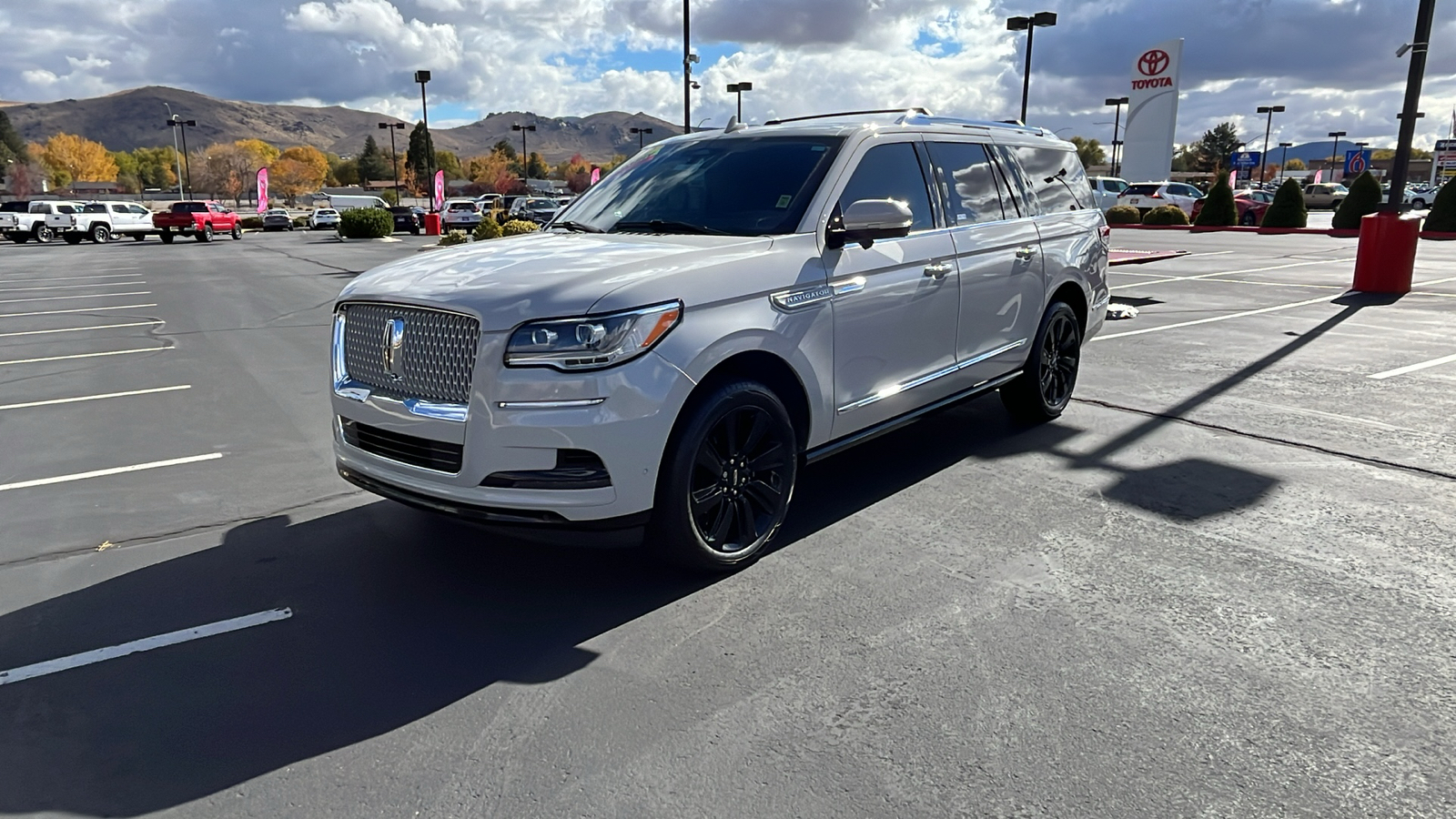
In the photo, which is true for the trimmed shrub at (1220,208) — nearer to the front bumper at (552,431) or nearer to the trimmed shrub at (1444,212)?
the trimmed shrub at (1444,212)

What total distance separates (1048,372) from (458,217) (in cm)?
4460

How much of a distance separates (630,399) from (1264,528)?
3.25 m

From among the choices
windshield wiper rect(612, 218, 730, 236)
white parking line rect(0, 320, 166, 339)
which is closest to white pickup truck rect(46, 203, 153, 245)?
white parking line rect(0, 320, 166, 339)

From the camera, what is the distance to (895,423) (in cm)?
507

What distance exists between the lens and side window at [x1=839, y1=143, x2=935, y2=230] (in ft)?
15.7

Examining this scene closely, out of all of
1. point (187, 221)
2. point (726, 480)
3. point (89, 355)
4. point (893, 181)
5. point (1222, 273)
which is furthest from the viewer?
point (187, 221)

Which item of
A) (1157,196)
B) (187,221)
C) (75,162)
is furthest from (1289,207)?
(75,162)

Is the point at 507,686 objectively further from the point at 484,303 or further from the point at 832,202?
the point at 832,202

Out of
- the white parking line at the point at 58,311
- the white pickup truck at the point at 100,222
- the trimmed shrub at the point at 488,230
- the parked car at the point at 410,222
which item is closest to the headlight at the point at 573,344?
the white parking line at the point at 58,311

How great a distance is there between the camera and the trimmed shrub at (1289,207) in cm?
3083

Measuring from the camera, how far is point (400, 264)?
4.40m

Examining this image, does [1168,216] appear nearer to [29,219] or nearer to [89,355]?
[89,355]

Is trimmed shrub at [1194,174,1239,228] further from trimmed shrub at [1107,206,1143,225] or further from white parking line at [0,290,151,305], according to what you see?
white parking line at [0,290,151,305]

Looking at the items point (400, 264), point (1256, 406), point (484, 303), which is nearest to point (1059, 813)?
point (484, 303)
